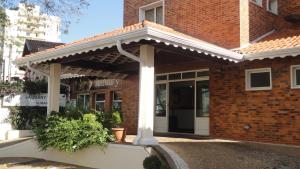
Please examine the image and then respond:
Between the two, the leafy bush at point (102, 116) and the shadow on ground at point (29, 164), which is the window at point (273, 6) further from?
the shadow on ground at point (29, 164)

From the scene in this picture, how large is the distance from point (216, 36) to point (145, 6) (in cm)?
467

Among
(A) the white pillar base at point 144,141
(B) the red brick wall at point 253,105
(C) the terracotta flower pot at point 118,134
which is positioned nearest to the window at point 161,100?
(B) the red brick wall at point 253,105

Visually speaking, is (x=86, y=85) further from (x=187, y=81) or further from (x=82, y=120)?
(x=82, y=120)

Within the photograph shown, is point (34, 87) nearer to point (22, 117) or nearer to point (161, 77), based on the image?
point (22, 117)

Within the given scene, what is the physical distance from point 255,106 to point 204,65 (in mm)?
2697

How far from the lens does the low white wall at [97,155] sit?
10320mm

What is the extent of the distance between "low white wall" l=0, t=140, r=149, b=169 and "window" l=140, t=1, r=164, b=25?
315 inches

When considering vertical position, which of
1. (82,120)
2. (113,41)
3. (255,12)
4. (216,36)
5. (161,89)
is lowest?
(82,120)

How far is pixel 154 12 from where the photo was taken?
723 inches

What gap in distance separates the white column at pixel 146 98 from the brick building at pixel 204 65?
0.09 ft

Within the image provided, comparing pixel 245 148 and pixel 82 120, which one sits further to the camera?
pixel 82 120

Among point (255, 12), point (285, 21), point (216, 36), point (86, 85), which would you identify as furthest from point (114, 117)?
point (86, 85)

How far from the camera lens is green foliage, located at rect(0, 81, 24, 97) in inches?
833

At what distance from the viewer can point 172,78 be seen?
1650cm
